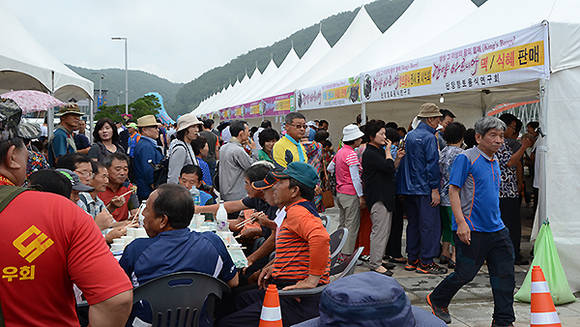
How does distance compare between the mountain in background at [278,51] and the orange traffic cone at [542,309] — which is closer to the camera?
the orange traffic cone at [542,309]

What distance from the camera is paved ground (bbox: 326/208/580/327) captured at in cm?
399

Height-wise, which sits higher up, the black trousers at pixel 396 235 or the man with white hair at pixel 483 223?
Answer: the man with white hair at pixel 483 223

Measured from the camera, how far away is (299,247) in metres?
2.92

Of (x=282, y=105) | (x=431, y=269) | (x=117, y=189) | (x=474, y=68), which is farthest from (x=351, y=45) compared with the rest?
(x=117, y=189)

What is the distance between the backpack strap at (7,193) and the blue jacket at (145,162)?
14.7 ft

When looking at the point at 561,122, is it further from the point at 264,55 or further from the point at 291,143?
the point at 264,55

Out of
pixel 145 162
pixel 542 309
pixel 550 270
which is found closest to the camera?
pixel 542 309

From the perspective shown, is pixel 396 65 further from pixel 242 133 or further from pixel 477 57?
pixel 242 133

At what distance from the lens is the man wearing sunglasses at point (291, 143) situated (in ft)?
18.0

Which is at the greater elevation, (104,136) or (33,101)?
(33,101)

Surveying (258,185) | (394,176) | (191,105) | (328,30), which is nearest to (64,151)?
(258,185)

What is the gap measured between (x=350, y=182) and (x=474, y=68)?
1899mm

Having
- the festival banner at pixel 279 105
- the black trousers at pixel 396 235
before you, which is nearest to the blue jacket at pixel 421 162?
the black trousers at pixel 396 235

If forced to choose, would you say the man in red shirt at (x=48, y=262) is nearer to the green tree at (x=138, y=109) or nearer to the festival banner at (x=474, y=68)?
the festival banner at (x=474, y=68)
